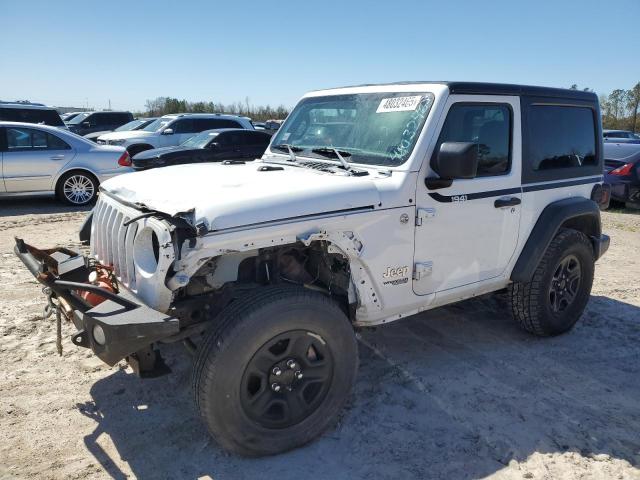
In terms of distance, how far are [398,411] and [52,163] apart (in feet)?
28.1

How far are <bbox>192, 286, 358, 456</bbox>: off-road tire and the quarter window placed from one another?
8.41m

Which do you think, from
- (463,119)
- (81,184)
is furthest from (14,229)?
(463,119)

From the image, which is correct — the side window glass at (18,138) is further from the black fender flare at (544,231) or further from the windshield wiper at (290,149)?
the black fender flare at (544,231)

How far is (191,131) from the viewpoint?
623 inches

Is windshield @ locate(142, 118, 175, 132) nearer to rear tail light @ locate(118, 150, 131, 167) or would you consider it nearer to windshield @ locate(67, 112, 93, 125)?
rear tail light @ locate(118, 150, 131, 167)

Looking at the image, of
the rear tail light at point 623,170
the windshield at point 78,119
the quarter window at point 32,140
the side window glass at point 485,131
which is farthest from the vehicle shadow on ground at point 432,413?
the windshield at point 78,119

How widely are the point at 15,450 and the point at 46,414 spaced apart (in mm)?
356

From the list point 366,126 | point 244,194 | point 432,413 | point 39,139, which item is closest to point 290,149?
point 366,126

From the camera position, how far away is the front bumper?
2.51 m

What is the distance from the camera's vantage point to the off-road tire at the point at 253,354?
8.80 ft

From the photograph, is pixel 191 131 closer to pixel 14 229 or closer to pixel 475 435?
pixel 14 229

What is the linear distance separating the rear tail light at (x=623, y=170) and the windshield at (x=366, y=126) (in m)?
9.69

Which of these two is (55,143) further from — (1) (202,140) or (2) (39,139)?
(1) (202,140)

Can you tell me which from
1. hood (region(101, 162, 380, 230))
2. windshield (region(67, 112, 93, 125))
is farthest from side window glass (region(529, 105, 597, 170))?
windshield (region(67, 112, 93, 125))
